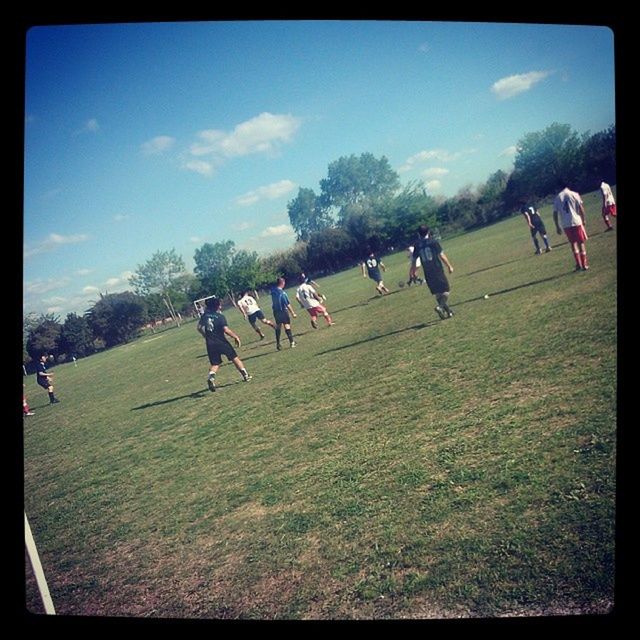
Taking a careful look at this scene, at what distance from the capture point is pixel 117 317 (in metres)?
35.4

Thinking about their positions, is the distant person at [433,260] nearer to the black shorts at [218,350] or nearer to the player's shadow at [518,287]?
the player's shadow at [518,287]

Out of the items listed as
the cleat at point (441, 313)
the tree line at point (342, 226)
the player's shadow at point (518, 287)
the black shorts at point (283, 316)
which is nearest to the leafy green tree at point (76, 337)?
the tree line at point (342, 226)

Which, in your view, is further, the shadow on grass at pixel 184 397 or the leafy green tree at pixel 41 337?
the leafy green tree at pixel 41 337

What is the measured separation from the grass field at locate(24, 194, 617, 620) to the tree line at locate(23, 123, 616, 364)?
1692 cm

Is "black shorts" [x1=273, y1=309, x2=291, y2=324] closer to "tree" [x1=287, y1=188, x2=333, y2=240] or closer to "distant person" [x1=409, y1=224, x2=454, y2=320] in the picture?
"distant person" [x1=409, y1=224, x2=454, y2=320]

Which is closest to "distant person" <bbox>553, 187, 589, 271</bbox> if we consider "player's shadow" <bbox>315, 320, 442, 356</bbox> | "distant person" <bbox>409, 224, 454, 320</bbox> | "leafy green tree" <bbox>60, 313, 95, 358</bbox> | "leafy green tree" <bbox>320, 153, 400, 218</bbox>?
"distant person" <bbox>409, 224, 454, 320</bbox>

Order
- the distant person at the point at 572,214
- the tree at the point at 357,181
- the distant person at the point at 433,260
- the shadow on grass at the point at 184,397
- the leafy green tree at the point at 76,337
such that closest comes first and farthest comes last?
1. the distant person at the point at 433,260
2. the distant person at the point at 572,214
3. the shadow on grass at the point at 184,397
4. the leafy green tree at the point at 76,337
5. the tree at the point at 357,181

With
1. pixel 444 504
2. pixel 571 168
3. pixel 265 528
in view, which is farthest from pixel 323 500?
pixel 571 168

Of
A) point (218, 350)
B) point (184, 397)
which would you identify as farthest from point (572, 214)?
point (184, 397)

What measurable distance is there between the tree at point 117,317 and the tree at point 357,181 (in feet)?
91.8

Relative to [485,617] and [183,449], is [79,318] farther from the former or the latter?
[485,617]

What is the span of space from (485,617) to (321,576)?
117cm

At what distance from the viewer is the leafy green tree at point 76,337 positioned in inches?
1144
